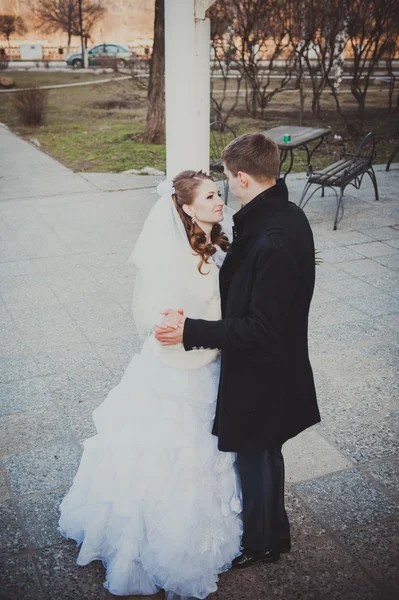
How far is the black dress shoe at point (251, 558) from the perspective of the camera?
278 cm

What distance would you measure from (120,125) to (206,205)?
1511cm

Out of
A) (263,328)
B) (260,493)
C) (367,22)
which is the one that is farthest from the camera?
(367,22)

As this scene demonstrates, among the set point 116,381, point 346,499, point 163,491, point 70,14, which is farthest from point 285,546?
point 70,14

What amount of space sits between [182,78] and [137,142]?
9.22m

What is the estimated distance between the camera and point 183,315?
2.44 metres

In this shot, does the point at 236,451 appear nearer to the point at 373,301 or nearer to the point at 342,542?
the point at 342,542

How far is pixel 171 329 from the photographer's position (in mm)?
2361

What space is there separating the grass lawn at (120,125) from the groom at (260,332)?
937 centimetres

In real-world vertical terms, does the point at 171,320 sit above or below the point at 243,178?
below

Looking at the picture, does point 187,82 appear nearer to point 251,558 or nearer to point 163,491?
point 163,491

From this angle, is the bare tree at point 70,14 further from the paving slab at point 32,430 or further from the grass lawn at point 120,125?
the paving slab at point 32,430

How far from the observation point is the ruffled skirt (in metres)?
2.54

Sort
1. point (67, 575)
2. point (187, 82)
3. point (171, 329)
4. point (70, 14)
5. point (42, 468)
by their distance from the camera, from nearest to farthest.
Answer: point (171, 329), point (67, 575), point (42, 468), point (187, 82), point (70, 14)

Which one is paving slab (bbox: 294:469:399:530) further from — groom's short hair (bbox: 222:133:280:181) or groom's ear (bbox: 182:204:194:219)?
groom's short hair (bbox: 222:133:280:181)
